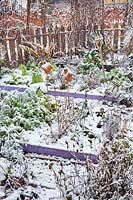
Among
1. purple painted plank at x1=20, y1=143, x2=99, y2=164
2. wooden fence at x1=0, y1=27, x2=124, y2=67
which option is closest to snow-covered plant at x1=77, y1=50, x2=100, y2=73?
wooden fence at x1=0, y1=27, x2=124, y2=67

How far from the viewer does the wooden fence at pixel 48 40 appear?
7.55m

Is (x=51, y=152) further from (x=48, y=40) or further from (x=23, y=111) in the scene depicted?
(x=48, y=40)

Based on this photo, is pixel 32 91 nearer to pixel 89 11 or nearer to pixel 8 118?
pixel 8 118

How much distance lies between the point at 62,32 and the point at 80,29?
50 centimetres

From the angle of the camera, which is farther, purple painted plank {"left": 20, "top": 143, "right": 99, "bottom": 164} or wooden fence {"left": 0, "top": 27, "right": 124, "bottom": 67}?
wooden fence {"left": 0, "top": 27, "right": 124, "bottom": 67}

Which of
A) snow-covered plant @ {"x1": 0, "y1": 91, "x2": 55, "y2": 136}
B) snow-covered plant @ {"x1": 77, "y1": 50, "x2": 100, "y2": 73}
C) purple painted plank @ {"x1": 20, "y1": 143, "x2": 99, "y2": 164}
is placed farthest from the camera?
snow-covered plant @ {"x1": 77, "y1": 50, "x2": 100, "y2": 73}

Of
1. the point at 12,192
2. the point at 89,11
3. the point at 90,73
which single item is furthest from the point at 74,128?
the point at 89,11

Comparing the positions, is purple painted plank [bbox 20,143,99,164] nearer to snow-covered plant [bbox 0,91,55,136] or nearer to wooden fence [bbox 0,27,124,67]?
snow-covered plant [bbox 0,91,55,136]

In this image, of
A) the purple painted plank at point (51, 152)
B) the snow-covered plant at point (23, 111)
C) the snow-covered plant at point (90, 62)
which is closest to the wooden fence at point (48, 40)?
the snow-covered plant at point (90, 62)

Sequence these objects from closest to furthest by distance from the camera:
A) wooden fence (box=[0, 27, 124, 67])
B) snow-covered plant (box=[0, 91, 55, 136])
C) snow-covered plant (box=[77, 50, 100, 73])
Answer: snow-covered plant (box=[0, 91, 55, 136]) < snow-covered plant (box=[77, 50, 100, 73]) < wooden fence (box=[0, 27, 124, 67])

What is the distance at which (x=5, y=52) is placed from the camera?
7.37 meters

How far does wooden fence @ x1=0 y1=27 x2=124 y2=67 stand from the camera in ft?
24.8

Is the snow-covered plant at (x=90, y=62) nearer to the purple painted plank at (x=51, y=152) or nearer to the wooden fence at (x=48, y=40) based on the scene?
the wooden fence at (x=48, y=40)

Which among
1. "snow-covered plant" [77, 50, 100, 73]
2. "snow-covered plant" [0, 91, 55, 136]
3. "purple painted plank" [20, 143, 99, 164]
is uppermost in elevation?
"snow-covered plant" [77, 50, 100, 73]
